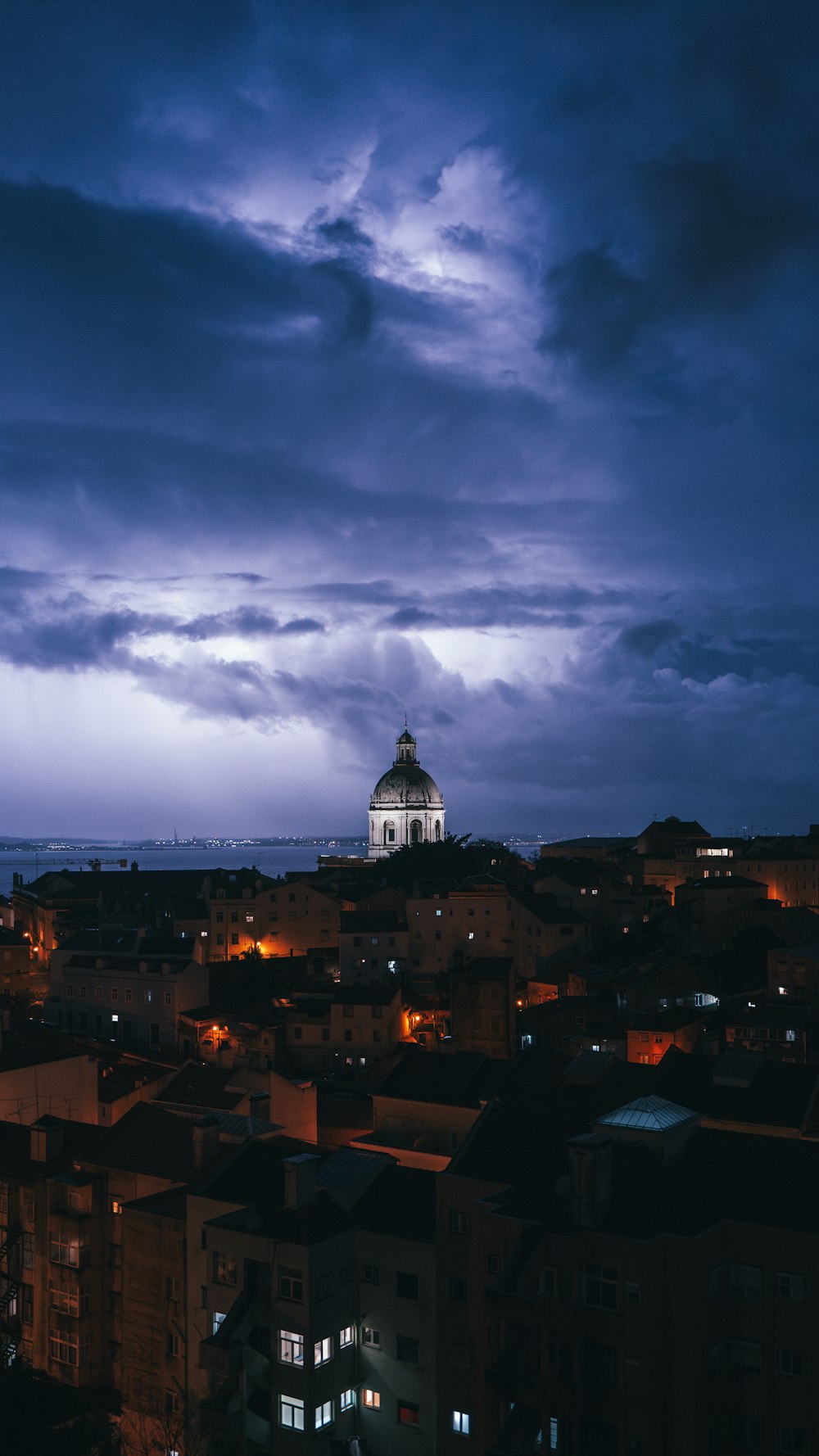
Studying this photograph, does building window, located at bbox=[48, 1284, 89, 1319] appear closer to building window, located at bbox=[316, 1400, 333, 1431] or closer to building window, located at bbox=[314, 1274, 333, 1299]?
building window, located at bbox=[316, 1400, 333, 1431]

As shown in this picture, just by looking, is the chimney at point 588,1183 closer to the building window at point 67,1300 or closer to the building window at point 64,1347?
the building window at point 67,1300

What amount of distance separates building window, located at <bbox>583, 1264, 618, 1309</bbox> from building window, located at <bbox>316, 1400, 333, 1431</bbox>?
19.1ft

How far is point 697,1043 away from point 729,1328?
22689mm

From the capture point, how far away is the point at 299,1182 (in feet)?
69.1

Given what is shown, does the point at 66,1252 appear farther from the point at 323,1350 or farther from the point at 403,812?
the point at 403,812

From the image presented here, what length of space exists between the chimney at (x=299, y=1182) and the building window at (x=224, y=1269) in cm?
144

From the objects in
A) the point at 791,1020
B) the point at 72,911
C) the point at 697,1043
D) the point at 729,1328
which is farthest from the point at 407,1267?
the point at 72,911

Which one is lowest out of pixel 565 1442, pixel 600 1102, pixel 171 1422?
pixel 171 1422

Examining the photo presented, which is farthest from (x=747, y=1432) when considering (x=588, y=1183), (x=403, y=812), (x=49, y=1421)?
(x=403, y=812)

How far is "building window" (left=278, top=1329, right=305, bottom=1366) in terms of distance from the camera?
66.2 feet

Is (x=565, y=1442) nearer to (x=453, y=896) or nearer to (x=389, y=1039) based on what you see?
(x=389, y=1039)

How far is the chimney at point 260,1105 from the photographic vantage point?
2942 centimetres

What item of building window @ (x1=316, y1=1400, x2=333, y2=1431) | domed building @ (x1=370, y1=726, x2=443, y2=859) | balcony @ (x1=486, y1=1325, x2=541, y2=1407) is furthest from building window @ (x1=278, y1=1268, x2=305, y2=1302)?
domed building @ (x1=370, y1=726, x2=443, y2=859)

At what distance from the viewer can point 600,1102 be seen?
71.2ft
